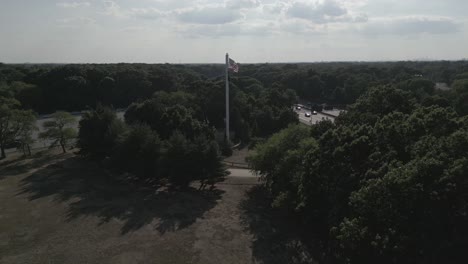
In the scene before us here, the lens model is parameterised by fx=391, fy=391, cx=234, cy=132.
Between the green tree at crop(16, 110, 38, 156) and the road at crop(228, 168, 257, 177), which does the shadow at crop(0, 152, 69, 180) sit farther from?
the road at crop(228, 168, 257, 177)

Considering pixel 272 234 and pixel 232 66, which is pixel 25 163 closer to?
pixel 232 66

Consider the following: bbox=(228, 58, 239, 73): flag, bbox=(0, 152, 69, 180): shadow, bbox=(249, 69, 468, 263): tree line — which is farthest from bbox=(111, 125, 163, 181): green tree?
bbox=(228, 58, 239, 73): flag

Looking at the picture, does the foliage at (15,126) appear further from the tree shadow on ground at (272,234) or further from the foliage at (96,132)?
the tree shadow on ground at (272,234)

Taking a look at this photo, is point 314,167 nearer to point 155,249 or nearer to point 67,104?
point 155,249

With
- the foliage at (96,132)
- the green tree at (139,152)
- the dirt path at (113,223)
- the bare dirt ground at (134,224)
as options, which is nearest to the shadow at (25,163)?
the dirt path at (113,223)

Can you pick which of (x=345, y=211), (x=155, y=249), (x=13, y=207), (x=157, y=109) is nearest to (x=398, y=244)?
(x=345, y=211)

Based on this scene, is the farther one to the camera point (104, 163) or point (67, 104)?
point (67, 104)
